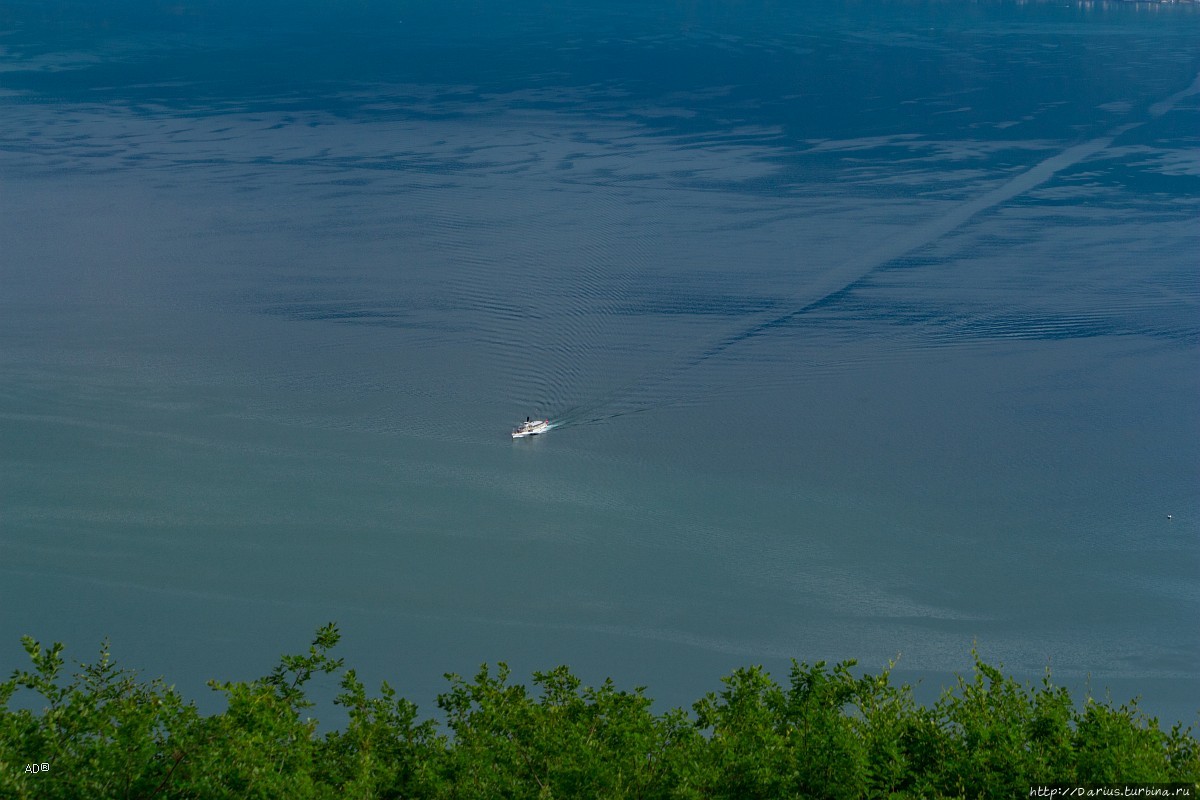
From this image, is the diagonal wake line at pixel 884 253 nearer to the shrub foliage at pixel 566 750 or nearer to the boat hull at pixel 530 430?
the boat hull at pixel 530 430

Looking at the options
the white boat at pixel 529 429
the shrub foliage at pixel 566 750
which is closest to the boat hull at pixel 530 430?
the white boat at pixel 529 429

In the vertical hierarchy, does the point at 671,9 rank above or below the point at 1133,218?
above

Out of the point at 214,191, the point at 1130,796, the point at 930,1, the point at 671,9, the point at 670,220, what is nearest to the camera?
the point at 1130,796

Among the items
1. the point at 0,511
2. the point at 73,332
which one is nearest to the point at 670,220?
the point at 73,332

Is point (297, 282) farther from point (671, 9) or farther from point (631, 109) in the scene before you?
point (671, 9)

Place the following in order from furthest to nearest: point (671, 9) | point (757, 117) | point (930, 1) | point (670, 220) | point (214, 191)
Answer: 1. point (930, 1)
2. point (671, 9)
3. point (757, 117)
4. point (214, 191)
5. point (670, 220)

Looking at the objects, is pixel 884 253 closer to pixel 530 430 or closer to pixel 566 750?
pixel 530 430
